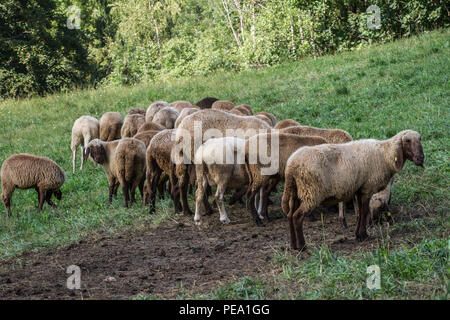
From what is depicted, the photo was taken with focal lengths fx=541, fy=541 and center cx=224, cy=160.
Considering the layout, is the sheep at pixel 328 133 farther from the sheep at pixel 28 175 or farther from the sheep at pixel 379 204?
the sheep at pixel 28 175

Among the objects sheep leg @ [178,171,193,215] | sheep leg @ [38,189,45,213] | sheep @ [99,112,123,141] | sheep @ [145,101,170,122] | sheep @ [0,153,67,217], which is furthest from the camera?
sheep @ [99,112,123,141]

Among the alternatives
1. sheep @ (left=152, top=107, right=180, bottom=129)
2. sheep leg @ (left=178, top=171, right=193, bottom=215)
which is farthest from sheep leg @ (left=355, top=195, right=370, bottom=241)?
sheep @ (left=152, top=107, right=180, bottom=129)

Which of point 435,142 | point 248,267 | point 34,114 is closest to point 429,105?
point 435,142

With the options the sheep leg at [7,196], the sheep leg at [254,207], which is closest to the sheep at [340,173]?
the sheep leg at [254,207]

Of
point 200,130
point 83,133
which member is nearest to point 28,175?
point 83,133

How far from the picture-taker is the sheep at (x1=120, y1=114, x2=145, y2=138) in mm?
13078

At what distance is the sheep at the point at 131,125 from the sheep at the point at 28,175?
2333mm

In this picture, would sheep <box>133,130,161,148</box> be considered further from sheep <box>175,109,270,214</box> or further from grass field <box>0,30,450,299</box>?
sheep <box>175,109,270,214</box>

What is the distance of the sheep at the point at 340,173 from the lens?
6.53 meters

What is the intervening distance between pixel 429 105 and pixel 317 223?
20.3 feet

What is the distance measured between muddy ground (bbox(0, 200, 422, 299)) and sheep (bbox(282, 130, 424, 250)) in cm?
44

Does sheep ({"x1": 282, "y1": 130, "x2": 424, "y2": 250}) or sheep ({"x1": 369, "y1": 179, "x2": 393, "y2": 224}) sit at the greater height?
sheep ({"x1": 282, "y1": 130, "x2": 424, "y2": 250})

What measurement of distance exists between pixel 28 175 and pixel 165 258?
17.3 ft

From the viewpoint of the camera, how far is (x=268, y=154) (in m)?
8.09
